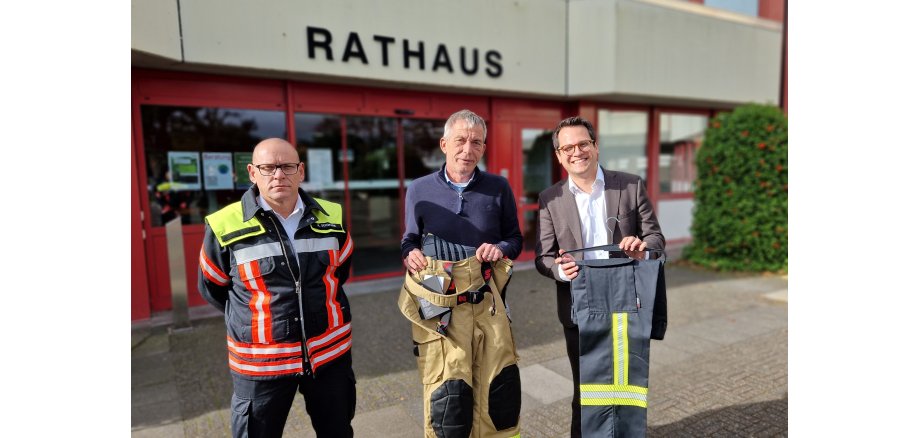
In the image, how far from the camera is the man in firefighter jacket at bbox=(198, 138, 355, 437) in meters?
2.16

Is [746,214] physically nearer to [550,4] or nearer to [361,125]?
[550,4]

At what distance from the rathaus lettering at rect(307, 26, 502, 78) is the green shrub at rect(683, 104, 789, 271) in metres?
3.90

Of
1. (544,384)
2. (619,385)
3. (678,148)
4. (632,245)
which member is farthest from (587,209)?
(678,148)

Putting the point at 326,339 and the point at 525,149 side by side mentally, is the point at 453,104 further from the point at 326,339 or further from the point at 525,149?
the point at 326,339

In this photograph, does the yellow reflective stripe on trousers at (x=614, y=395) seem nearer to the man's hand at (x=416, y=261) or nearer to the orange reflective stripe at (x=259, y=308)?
the man's hand at (x=416, y=261)

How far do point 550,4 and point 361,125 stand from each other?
3.59 metres

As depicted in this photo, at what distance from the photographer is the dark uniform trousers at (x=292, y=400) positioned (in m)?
2.20

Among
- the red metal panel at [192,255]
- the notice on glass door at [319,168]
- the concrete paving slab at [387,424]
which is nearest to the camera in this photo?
the concrete paving slab at [387,424]

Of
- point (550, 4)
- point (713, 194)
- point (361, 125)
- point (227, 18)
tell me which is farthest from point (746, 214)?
point (227, 18)

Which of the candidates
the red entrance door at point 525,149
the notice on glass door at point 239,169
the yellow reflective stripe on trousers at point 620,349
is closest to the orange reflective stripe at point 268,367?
the yellow reflective stripe on trousers at point 620,349

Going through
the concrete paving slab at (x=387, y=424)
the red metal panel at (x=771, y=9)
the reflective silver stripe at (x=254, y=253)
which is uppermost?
the red metal panel at (x=771, y=9)

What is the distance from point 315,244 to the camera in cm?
226

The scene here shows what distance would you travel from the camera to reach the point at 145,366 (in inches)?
174

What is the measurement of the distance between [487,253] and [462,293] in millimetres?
218
